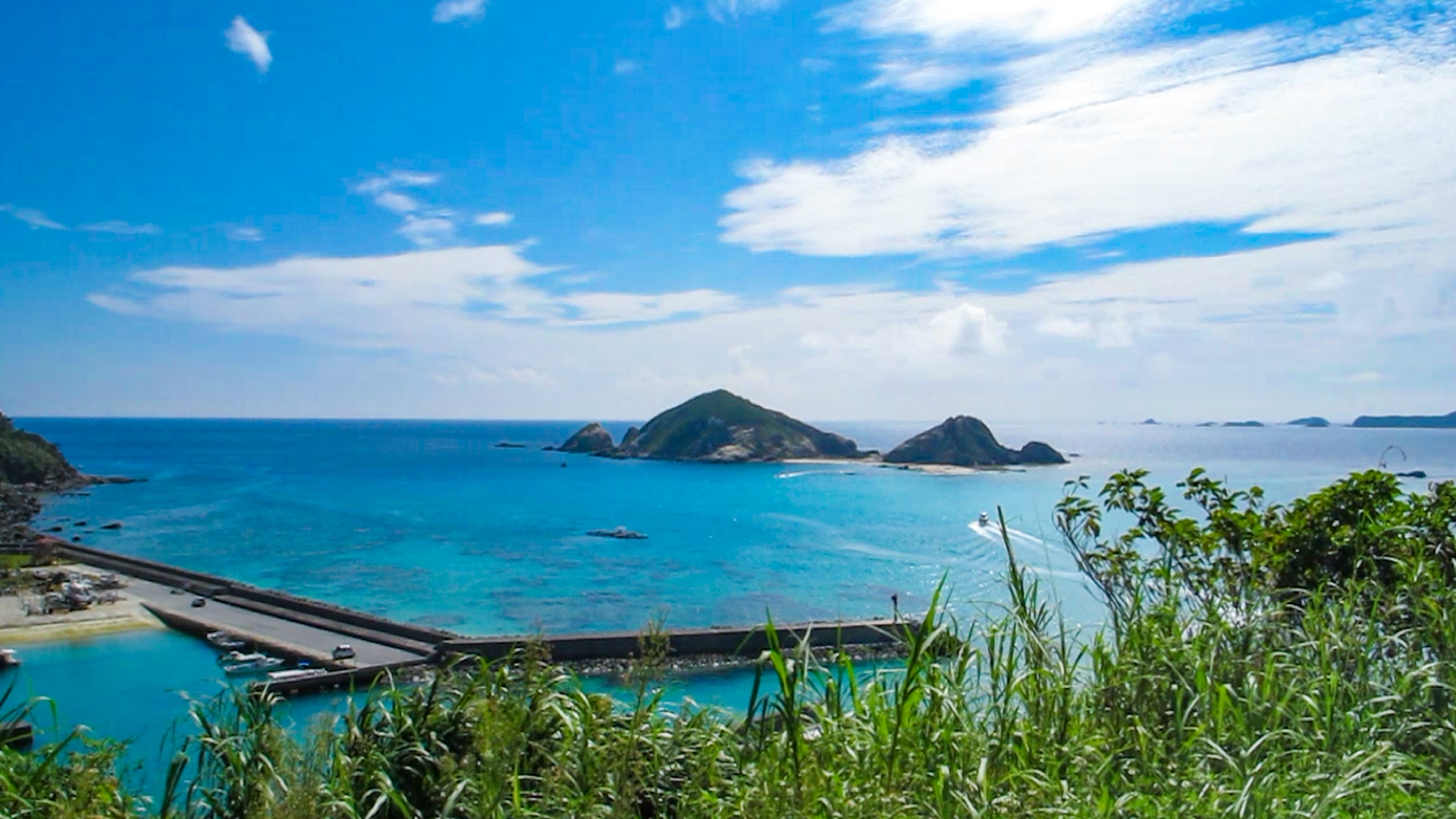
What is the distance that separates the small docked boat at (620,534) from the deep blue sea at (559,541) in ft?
2.31

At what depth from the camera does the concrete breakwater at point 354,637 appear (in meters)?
23.6

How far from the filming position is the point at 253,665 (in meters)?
23.5

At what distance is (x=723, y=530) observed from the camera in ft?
166

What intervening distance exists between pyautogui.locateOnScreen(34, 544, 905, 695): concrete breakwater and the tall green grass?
18.1m

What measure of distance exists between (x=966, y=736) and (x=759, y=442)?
340ft

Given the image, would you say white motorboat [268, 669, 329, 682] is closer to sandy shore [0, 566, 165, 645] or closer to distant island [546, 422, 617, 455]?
sandy shore [0, 566, 165, 645]

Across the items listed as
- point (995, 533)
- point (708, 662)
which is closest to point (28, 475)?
point (708, 662)

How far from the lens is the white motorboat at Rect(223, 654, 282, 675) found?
23.1m

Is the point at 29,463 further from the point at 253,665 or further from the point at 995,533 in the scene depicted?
the point at 995,533

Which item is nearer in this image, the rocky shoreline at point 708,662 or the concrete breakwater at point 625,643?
the rocky shoreline at point 708,662

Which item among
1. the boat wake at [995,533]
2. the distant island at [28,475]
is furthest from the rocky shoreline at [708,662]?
the distant island at [28,475]

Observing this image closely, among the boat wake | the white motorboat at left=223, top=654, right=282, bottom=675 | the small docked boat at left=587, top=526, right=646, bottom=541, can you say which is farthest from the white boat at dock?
the boat wake

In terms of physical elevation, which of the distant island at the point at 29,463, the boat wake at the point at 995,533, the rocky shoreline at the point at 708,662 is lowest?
the rocky shoreline at the point at 708,662

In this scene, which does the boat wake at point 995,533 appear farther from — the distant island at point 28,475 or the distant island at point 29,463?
the distant island at point 29,463
